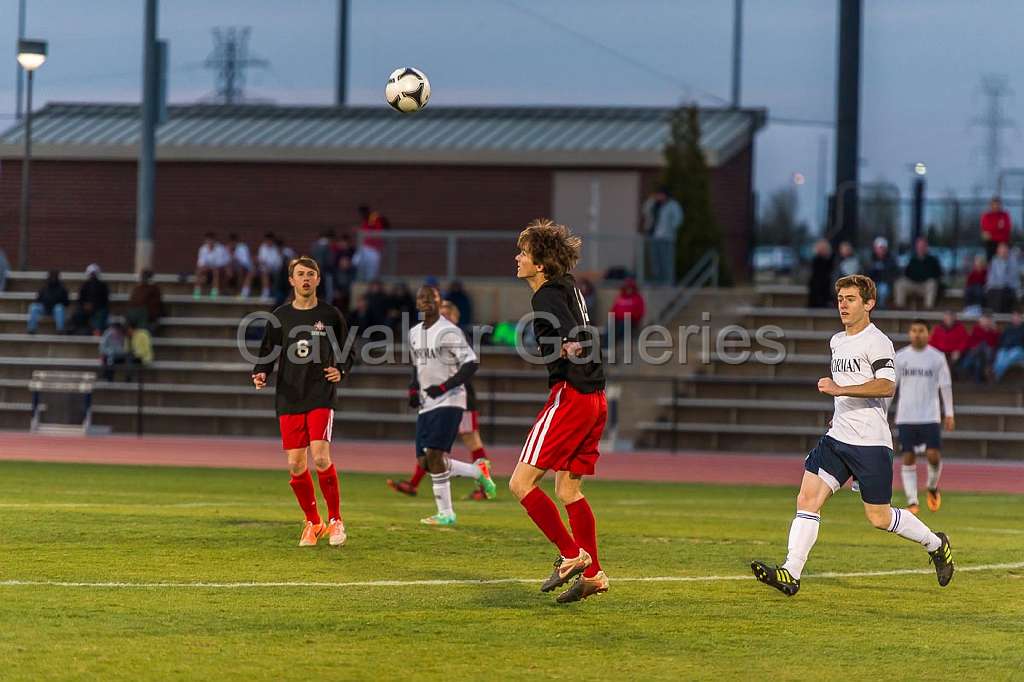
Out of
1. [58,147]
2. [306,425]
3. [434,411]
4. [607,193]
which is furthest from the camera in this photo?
[58,147]

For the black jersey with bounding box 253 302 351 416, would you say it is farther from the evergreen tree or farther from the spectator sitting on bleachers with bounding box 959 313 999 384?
the evergreen tree

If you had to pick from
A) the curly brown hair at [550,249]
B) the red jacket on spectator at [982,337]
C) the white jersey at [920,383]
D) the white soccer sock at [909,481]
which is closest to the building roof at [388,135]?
the red jacket on spectator at [982,337]

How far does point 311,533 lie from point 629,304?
16.8 m

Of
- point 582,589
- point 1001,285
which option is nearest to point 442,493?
point 582,589

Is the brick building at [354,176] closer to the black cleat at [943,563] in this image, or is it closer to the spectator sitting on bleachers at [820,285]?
the spectator sitting on bleachers at [820,285]

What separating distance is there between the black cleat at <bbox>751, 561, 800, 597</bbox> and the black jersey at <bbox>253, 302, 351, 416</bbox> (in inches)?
136

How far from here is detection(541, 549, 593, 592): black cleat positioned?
28.8 ft

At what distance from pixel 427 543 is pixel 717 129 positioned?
93.3ft

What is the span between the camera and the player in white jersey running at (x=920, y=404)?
1642cm

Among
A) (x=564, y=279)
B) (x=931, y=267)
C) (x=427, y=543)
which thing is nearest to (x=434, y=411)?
(x=427, y=543)

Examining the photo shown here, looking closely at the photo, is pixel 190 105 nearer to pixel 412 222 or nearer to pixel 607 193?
pixel 412 222

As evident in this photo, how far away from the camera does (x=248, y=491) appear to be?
53.8 ft

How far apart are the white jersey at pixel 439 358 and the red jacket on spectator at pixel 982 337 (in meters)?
15.0

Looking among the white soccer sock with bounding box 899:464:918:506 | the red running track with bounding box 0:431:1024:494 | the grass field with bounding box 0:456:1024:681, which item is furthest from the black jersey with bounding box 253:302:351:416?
the red running track with bounding box 0:431:1024:494
